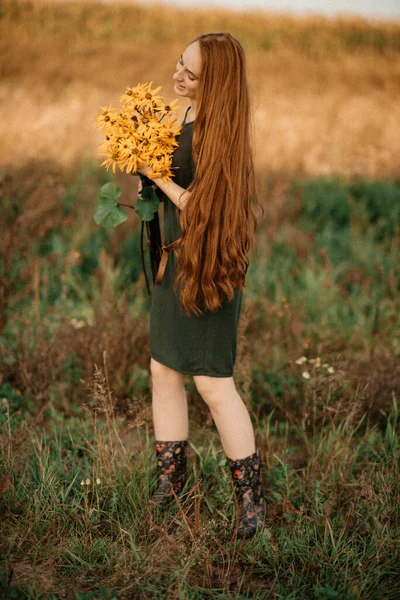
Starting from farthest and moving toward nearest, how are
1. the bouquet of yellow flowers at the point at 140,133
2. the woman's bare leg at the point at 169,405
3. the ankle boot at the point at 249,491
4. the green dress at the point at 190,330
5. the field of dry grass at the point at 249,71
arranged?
1. the field of dry grass at the point at 249,71
2. the woman's bare leg at the point at 169,405
3. the ankle boot at the point at 249,491
4. the green dress at the point at 190,330
5. the bouquet of yellow flowers at the point at 140,133

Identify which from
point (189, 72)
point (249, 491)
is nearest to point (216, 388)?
point (249, 491)

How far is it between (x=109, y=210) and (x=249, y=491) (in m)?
1.39

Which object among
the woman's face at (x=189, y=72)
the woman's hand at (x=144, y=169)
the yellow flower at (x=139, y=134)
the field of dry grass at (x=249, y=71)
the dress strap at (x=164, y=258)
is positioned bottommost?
the dress strap at (x=164, y=258)

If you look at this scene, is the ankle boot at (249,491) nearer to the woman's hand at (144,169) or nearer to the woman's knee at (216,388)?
the woman's knee at (216,388)

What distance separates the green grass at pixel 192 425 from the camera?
2186mm

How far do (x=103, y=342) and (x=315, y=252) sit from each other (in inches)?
111

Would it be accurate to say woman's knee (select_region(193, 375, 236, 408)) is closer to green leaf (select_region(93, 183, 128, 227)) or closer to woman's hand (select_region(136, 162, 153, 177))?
→ green leaf (select_region(93, 183, 128, 227))

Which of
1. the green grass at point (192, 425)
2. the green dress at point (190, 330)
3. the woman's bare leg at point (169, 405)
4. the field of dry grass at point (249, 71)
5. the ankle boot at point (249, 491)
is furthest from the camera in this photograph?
the field of dry grass at point (249, 71)

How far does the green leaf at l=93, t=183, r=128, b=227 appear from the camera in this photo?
232 cm

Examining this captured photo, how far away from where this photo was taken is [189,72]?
2.17 m

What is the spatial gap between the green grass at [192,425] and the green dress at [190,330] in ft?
1.18

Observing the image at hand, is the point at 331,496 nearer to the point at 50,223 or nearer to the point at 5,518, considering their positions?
the point at 5,518

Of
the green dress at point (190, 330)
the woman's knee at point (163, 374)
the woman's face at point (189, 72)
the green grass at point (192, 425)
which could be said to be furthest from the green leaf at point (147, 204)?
the green grass at point (192, 425)

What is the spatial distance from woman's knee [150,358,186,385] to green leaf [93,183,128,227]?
66 cm
